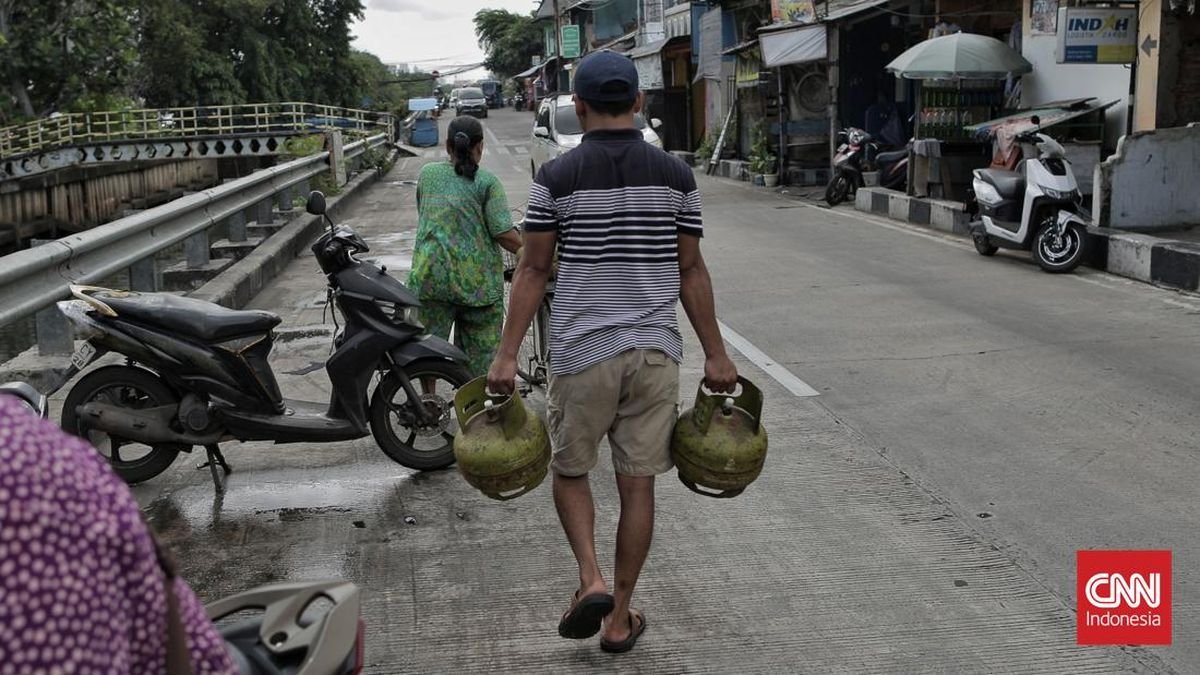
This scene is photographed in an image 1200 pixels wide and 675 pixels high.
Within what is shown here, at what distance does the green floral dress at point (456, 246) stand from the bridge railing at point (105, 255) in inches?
62.8

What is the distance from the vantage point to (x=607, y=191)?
352 centimetres

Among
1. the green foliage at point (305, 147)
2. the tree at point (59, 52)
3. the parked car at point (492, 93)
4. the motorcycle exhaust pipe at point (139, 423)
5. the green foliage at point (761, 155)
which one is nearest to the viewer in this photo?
the motorcycle exhaust pipe at point (139, 423)

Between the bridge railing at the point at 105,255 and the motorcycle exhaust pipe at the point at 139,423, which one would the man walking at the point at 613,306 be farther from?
the bridge railing at the point at 105,255

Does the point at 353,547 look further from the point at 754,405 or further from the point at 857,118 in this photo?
the point at 857,118

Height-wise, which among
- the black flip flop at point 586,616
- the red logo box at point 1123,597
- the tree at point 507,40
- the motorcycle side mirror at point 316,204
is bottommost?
the red logo box at point 1123,597

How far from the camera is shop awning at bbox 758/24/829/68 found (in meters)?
19.1

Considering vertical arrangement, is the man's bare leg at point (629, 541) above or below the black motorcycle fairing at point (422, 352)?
below

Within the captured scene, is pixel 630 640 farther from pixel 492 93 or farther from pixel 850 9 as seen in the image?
pixel 492 93

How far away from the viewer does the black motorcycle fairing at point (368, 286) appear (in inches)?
205

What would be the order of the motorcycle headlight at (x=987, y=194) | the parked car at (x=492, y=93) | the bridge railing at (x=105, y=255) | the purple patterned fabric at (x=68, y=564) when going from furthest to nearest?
the parked car at (x=492, y=93)
the motorcycle headlight at (x=987, y=194)
the bridge railing at (x=105, y=255)
the purple patterned fabric at (x=68, y=564)

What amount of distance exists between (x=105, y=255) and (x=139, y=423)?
173 cm

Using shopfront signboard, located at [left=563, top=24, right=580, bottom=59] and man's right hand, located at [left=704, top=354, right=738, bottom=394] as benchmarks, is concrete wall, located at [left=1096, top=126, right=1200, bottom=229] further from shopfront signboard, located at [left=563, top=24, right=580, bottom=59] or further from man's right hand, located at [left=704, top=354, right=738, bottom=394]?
shopfront signboard, located at [left=563, top=24, right=580, bottom=59]

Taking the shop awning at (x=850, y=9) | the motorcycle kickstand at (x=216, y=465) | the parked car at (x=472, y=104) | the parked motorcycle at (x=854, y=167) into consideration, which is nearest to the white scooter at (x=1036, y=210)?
the parked motorcycle at (x=854, y=167)

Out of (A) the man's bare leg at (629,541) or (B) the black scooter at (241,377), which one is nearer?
(A) the man's bare leg at (629,541)
